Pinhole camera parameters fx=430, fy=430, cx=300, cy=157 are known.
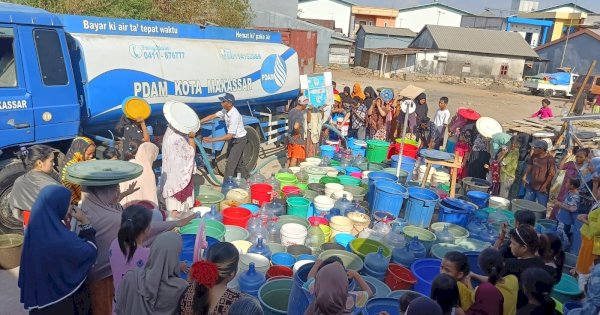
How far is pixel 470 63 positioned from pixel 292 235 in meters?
35.1

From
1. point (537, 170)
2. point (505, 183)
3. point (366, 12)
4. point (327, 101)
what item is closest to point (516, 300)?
point (537, 170)

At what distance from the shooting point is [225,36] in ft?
29.1

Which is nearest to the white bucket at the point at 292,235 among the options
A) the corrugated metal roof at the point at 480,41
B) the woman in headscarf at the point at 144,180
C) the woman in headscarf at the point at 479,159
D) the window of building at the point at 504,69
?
the woman in headscarf at the point at 144,180

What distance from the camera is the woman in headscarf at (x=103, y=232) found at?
319cm

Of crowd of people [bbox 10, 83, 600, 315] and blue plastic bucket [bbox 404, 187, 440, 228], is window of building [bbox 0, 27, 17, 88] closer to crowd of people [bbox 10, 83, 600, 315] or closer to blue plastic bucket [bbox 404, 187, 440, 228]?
crowd of people [bbox 10, 83, 600, 315]

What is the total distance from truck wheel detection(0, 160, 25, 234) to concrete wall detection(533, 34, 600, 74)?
1499 inches

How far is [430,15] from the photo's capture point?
184ft

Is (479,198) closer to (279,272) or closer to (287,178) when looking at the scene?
(287,178)

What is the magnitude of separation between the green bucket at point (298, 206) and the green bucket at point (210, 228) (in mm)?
1165

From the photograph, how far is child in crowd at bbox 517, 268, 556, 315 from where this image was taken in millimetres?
2918

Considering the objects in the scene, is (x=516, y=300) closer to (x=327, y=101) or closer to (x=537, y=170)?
(x=537, y=170)

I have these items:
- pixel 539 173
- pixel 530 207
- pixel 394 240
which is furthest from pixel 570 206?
pixel 394 240

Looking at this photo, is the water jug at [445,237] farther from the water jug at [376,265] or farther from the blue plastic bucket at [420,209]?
the water jug at [376,265]

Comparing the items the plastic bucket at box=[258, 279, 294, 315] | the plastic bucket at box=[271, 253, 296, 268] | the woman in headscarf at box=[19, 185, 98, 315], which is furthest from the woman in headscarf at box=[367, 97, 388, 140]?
the woman in headscarf at box=[19, 185, 98, 315]
